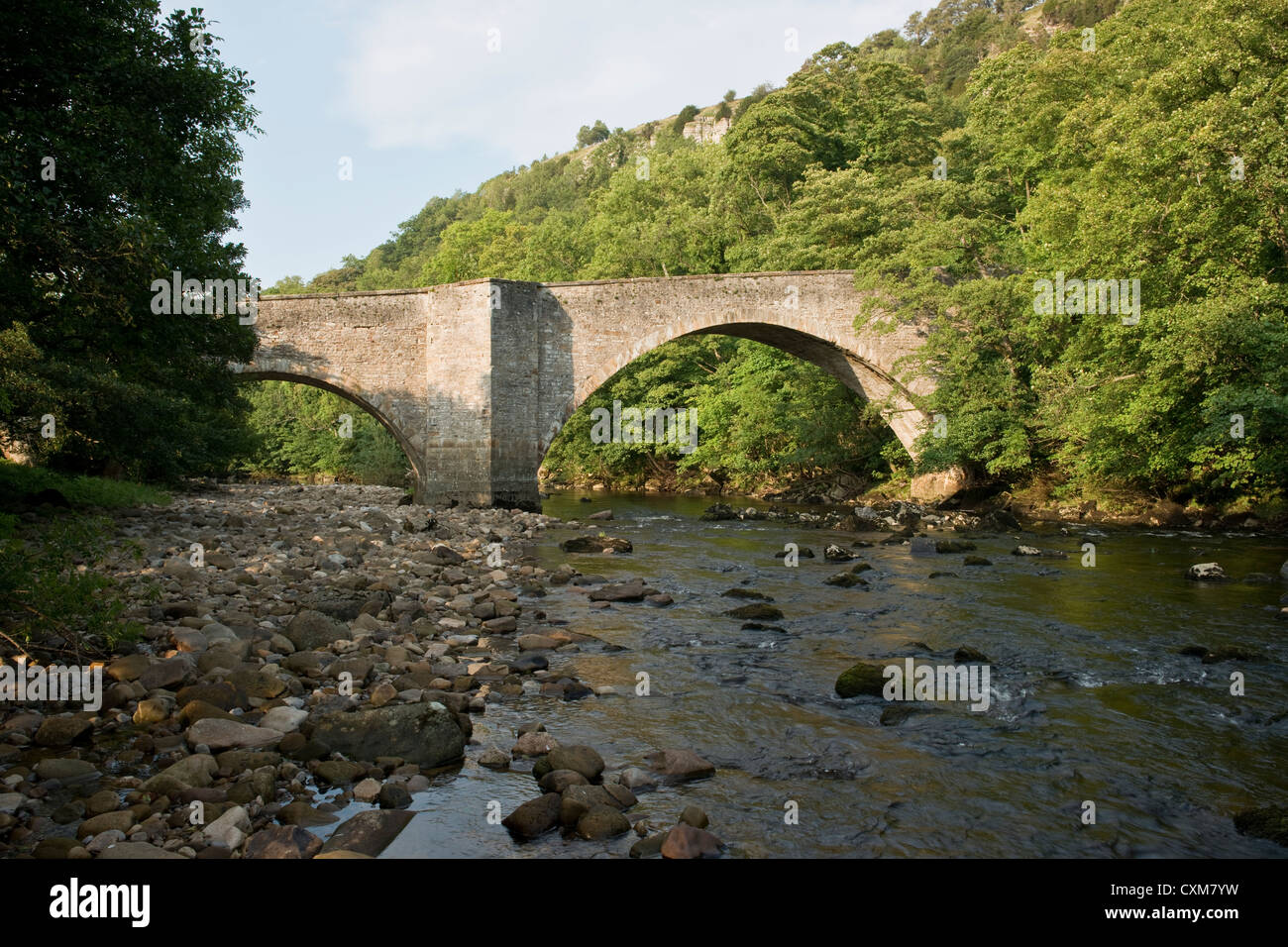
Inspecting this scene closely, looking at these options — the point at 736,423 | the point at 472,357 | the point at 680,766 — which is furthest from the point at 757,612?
the point at 736,423

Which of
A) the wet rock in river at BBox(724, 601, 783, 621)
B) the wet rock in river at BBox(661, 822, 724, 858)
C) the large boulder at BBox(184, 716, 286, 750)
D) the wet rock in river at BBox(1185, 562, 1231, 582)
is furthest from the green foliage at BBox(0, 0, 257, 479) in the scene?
the wet rock in river at BBox(1185, 562, 1231, 582)

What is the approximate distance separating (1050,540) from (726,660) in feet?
35.2

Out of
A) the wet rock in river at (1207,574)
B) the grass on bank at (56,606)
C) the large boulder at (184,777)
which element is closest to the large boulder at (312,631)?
the grass on bank at (56,606)

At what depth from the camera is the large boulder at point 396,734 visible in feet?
14.7

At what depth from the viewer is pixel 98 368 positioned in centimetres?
1124

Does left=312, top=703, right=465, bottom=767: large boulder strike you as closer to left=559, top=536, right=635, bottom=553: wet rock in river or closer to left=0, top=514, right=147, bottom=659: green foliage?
left=0, top=514, right=147, bottom=659: green foliage

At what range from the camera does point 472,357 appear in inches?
772

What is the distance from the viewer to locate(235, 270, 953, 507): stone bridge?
19.5m

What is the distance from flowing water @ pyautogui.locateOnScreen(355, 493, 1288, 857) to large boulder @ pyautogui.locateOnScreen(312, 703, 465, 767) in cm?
21

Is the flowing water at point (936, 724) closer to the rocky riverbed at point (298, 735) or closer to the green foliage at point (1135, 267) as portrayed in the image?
the rocky riverbed at point (298, 735)

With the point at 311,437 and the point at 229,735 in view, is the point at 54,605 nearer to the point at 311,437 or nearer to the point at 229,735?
the point at 229,735

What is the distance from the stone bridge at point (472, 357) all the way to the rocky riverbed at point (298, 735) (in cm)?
1120

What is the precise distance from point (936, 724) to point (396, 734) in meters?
3.66
